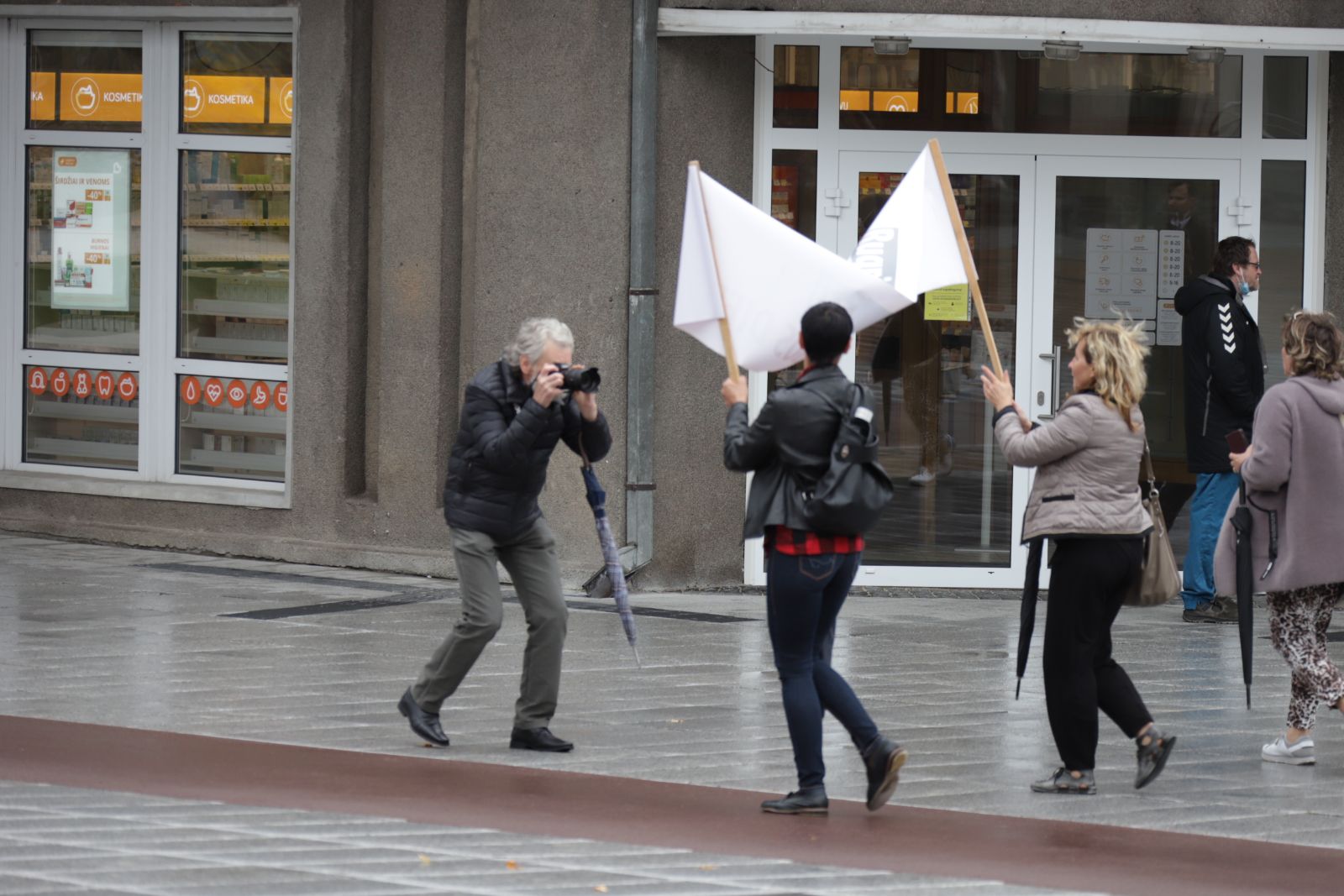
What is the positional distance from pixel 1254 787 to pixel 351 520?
22.4 feet

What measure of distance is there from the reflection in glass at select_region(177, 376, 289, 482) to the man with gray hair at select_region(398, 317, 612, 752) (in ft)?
18.7

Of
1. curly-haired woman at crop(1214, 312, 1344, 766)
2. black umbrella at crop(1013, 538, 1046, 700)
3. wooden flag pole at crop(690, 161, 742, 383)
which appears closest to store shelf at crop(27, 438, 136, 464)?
wooden flag pole at crop(690, 161, 742, 383)

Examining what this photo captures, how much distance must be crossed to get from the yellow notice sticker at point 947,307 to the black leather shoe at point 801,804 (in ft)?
19.9

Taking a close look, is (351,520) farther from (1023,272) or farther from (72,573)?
(1023,272)

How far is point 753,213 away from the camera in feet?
24.5

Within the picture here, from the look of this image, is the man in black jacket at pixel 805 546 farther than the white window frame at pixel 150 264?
No

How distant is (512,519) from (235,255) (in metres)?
6.28

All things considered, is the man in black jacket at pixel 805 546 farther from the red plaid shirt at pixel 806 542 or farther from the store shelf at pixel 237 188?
the store shelf at pixel 237 188

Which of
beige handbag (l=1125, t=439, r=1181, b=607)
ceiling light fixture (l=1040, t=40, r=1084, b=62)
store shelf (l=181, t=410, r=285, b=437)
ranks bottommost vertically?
beige handbag (l=1125, t=439, r=1181, b=607)

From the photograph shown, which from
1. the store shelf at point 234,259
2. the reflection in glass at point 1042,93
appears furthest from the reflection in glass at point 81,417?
the reflection in glass at point 1042,93

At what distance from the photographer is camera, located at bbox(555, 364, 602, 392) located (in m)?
7.50

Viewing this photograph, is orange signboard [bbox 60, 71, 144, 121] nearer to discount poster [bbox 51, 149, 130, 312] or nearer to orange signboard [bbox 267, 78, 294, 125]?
discount poster [bbox 51, 149, 130, 312]

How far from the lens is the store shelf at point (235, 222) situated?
13234 millimetres

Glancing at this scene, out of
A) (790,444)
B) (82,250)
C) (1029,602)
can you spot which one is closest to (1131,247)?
(1029,602)
